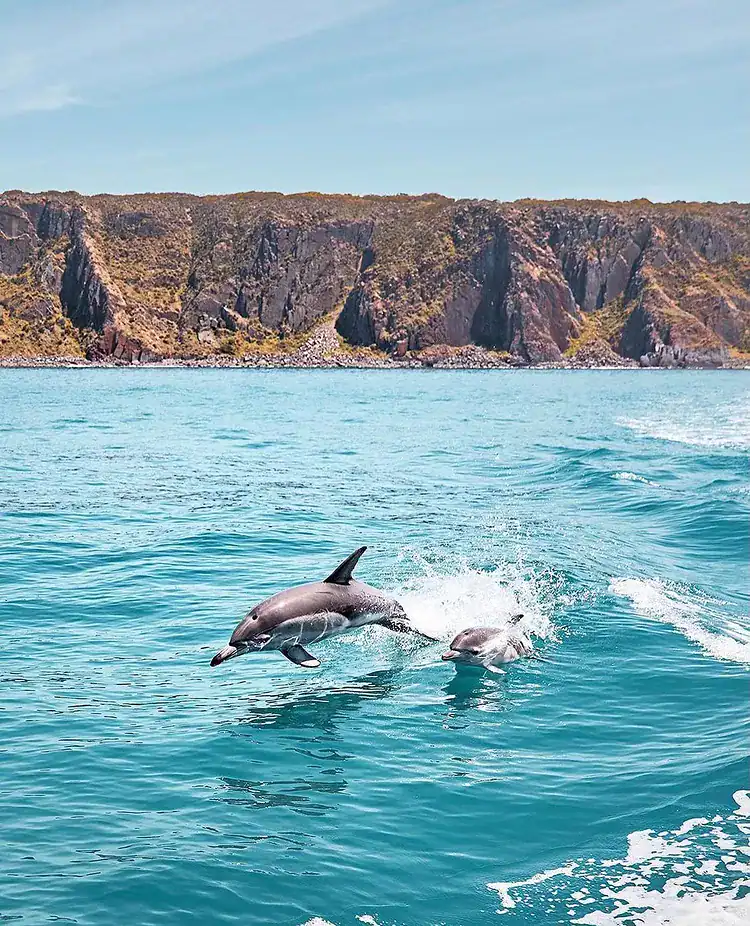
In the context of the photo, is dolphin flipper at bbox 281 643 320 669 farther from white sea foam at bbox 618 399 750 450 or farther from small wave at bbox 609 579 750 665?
white sea foam at bbox 618 399 750 450

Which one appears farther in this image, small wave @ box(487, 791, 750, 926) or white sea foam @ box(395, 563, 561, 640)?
white sea foam @ box(395, 563, 561, 640)

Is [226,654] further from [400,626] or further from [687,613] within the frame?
[687,613]

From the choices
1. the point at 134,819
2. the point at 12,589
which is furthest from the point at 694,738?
the point at 12,589

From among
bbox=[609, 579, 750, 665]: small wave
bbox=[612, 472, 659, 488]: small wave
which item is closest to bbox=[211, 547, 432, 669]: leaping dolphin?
bbox=[609, 579, 750, 665]: small wave

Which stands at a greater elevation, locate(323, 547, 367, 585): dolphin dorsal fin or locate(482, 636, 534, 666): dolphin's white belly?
locate(323, 547, 367, 585): dolphin dorsal fin

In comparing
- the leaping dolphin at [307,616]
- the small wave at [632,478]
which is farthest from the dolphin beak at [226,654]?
the small wave at [632,478]

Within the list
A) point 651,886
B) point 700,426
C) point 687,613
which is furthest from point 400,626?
point 700,426

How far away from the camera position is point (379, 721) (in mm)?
12102

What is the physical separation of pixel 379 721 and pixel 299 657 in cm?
142

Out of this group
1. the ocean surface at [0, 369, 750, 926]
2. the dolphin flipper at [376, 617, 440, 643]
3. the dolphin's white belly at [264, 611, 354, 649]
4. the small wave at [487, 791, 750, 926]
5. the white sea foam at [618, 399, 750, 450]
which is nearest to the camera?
the small wave at [487, 791, 750, 926]

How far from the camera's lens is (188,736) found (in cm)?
1142

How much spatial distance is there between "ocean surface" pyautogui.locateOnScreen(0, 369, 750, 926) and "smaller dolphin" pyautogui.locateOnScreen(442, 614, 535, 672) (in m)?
0.28

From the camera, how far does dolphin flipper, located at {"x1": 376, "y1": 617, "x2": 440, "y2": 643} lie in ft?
48.4

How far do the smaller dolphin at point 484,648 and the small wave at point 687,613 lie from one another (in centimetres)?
320
